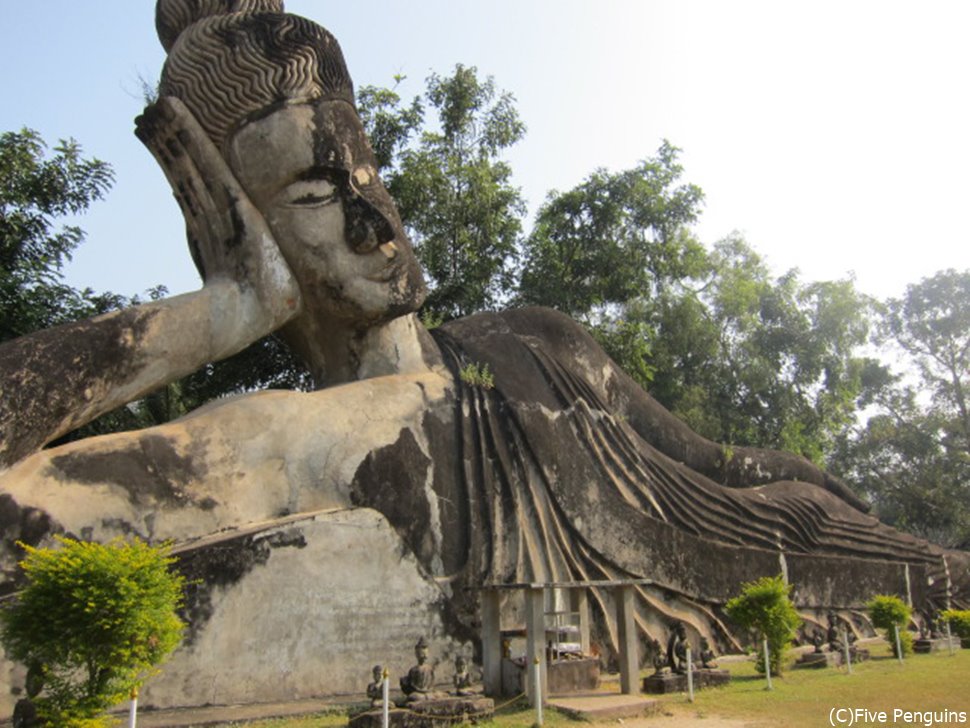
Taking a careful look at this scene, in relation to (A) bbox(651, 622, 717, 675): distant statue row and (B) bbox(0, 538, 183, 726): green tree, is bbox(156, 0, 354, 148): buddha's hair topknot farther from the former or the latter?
(A) bbox(651, 622, 717, 675): distant statue row

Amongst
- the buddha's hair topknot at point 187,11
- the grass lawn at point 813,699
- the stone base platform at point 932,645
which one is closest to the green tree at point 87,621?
the grass lawn at point 813,699

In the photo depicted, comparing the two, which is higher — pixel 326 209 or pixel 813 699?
pixel 326 209

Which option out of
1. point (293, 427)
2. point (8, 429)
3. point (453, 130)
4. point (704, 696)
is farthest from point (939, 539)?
point (8, 429)

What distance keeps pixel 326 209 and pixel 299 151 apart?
22.1 inches

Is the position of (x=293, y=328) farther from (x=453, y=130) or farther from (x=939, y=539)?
(x=939, y=539)

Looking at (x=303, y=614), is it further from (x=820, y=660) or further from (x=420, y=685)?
(x=820, y=660)

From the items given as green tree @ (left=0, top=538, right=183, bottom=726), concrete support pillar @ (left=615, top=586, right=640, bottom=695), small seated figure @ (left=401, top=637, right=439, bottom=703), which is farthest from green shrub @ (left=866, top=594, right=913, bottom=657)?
green tree @ (left=0, top=538, right=183, bottom=726)

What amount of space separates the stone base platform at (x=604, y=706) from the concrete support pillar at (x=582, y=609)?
3.47 ft

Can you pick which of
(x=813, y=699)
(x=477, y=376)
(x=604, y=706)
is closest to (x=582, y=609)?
(x=604, y=706)

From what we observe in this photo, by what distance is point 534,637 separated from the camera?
636cm

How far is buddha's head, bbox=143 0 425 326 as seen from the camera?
786 cm

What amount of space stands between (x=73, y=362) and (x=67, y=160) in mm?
6154

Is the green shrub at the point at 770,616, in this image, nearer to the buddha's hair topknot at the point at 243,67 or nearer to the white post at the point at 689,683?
the white post at the point at 689,683

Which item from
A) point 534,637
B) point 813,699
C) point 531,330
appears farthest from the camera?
point 531,330
